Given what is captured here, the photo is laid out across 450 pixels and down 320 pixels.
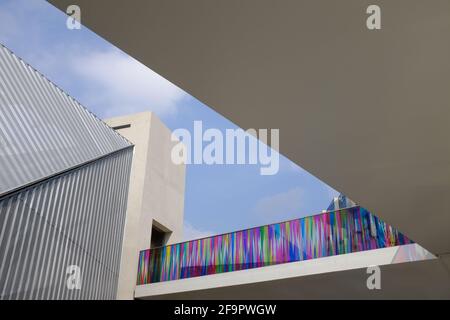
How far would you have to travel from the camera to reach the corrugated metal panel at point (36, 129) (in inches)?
200

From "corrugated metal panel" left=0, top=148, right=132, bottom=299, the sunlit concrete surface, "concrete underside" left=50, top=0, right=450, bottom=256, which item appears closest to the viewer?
"concrete underside" left=50, top=0, right=450, bottom=256

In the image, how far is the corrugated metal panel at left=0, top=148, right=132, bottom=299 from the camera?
4711 millimetres

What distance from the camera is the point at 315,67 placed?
264 centimetres

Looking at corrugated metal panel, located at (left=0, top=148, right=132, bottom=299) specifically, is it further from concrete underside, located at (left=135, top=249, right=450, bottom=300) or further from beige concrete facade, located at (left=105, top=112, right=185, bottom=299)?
beige concrete facade, located at (left=105, top=112, right=185, bottom=299)

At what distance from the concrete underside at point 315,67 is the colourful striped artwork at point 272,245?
4.20 metres

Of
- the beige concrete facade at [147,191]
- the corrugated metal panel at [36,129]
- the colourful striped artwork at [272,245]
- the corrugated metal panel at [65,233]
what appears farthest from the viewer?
the beige concrete facade at [147,191]

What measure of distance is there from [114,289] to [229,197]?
5.76 meters

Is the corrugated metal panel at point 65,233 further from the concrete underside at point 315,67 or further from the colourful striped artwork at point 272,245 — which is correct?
the concrete underside at point 315,67

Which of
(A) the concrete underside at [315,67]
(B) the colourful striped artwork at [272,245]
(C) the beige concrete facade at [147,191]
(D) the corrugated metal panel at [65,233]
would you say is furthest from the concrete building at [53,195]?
(C) the beige concrete facade at [147,191]

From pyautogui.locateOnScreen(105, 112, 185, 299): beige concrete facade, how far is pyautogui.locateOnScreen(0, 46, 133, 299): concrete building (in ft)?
10.4

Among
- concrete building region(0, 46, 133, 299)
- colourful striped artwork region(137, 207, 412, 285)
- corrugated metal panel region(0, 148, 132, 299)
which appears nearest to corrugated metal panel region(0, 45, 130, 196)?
concrete building region(0, 46, 133, 299)

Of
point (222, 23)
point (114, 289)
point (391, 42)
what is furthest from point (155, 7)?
point (114, 289)
